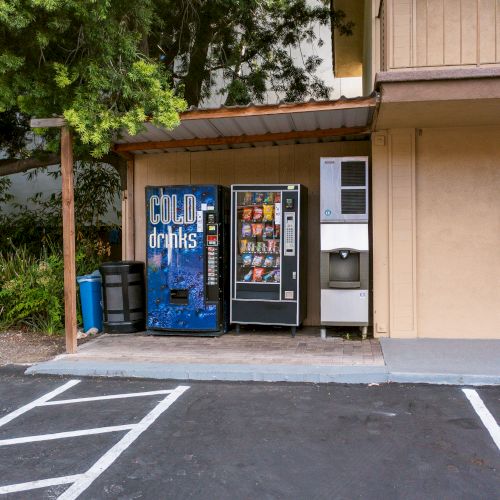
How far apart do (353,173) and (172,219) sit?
2717 mm

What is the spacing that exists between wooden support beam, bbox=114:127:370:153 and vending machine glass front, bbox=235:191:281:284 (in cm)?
83

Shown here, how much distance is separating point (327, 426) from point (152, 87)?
14.7ft

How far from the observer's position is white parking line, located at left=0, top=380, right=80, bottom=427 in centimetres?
527

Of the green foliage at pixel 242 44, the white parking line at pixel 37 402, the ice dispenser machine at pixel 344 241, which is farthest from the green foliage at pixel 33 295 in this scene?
the green foliage at pixel 242 44

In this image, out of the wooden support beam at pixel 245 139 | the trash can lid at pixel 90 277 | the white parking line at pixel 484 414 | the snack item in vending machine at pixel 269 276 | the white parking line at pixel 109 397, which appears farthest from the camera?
the trash can lid at pixel 90 277

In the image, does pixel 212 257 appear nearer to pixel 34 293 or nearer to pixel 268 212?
pixel 268 212

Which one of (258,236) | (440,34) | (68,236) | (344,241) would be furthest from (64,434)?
(440,34)

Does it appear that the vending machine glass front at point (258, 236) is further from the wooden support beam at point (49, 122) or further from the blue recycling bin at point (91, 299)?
the wooden support beam at point (49, 122)

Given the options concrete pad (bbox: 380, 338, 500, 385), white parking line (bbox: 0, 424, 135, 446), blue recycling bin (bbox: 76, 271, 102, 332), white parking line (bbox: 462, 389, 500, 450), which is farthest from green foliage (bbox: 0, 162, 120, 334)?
white parking line (bbox: 462, 389, 500, 450)

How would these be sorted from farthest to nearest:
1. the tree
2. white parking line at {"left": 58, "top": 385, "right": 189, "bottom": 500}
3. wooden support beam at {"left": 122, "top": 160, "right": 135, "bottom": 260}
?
wooden support beam at {"left": 122, "top": 160, "right": 135, "bottom": 260}, the tree, white parking line at {"left": 58, "top": 385, "right": 189, "bottom": 500}

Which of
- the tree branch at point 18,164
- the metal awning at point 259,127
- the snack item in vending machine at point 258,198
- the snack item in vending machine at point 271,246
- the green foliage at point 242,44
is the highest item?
the green foliage at point 242,44

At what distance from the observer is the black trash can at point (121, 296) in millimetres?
8734

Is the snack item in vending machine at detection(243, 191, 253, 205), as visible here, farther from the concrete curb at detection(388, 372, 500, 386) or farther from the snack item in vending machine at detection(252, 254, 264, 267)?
the concrete curb at detection(388, 372, 500, 386)

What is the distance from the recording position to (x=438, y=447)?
435cm
